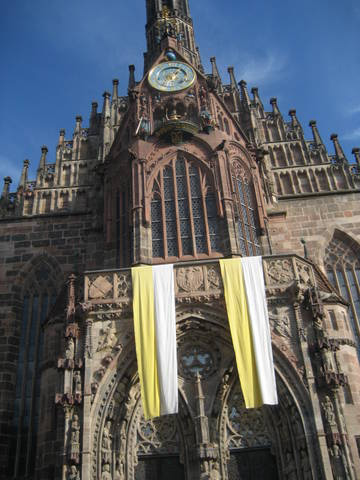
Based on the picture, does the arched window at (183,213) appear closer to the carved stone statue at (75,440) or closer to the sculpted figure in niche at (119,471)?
the carved stone statue at (75,440)

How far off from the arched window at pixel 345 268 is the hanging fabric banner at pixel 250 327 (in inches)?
275

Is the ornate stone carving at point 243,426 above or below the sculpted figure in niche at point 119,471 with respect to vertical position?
above

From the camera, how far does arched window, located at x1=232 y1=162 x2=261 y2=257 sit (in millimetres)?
20562

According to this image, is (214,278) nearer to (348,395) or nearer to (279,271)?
(279,271)

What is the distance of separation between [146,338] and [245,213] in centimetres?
768

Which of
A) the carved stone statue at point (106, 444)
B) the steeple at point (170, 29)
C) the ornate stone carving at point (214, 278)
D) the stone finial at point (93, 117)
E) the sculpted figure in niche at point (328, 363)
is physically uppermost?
the steeple at point (170, 29)

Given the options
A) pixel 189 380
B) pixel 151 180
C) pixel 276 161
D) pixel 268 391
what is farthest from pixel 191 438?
pixel 276 161

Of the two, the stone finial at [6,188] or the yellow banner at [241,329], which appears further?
the stone finial at [6,188]

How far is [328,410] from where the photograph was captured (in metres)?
14.7

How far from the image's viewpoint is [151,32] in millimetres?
32062

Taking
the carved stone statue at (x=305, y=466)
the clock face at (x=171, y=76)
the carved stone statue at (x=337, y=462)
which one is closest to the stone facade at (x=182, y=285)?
the carved stone statue at (x=337, y=462)

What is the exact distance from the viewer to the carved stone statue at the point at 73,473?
14132 mm

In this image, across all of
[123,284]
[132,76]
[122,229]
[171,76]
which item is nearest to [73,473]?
[123,284]

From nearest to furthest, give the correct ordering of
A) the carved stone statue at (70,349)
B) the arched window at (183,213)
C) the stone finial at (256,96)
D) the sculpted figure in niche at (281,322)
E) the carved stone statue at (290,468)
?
the carved stone statue at (290,468)
the carved stone statue at (70,349)
the sculpted figure in niche at (281,322)
the arched window at (183,213)
the stone finial at (256,96)
